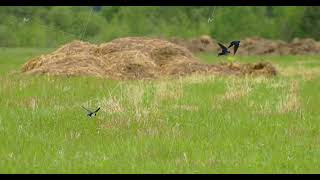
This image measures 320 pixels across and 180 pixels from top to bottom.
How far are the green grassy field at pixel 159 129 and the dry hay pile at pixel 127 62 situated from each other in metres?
4.17

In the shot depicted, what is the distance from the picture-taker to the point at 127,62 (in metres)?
22.6

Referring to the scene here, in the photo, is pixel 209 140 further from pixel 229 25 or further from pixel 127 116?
pixel 229 25

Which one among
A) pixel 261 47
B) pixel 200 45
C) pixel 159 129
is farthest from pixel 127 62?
pixel 261 47

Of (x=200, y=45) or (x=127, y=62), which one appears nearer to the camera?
(x=127, y=62)

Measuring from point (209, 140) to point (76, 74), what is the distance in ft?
31.8

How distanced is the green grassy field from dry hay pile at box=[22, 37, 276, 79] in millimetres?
4167

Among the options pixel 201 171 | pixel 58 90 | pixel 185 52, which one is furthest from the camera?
pixel 185 52

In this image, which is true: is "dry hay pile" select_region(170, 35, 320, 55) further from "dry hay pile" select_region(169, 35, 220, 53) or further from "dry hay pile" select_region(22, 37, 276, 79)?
"dry hay pile" select_region(22, 37, 276, 79)

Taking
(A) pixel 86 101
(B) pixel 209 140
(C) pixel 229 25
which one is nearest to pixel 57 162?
(B) pixel 209 140

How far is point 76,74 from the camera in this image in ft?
64.7

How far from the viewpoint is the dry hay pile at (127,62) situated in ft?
69.1

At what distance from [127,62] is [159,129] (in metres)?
11.3

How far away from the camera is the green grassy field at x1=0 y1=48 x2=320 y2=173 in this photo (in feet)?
30.3

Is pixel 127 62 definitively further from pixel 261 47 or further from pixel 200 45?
pixel 261 47
